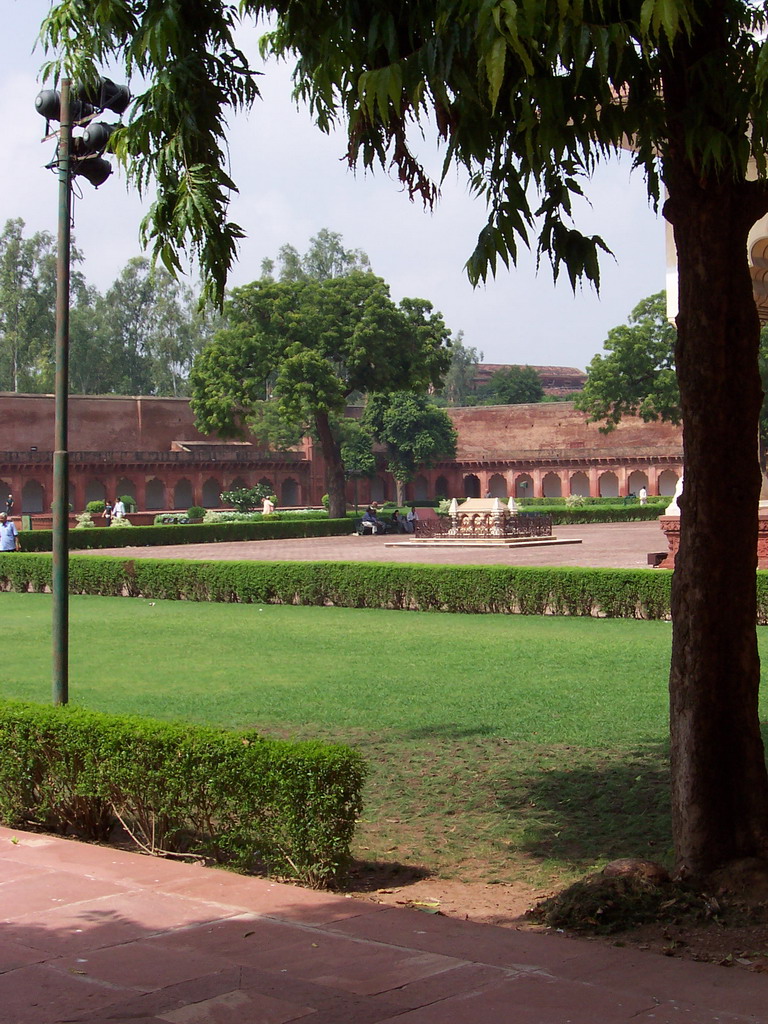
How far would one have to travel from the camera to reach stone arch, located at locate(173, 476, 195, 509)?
51281mm

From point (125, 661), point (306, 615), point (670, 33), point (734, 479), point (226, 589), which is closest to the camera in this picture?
point (670, 33)

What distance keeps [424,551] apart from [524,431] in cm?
3789

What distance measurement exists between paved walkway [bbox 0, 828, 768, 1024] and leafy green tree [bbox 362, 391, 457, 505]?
5085 centimetres

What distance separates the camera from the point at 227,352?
3409cm

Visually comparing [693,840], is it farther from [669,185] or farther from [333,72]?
[333,72]

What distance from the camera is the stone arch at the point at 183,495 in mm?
51281

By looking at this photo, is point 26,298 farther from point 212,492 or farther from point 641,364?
point 641,364

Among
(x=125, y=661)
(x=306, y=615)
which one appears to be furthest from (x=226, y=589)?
(x=125, y=661)

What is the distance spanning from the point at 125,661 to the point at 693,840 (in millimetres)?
6819

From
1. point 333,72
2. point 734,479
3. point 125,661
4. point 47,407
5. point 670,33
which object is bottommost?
point 125,661

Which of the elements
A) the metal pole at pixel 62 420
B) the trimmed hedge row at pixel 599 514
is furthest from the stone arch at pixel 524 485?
the metal pole at pixel 62 420

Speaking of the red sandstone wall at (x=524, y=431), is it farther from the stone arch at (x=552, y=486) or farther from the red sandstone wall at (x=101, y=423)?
the red sandstone wall at (x=101, y=423)

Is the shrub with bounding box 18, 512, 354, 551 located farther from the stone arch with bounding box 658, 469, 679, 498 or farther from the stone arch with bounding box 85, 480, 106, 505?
the stone arch with bounding box 658, 469, 679, 498

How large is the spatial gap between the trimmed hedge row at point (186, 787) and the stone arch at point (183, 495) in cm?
4674
